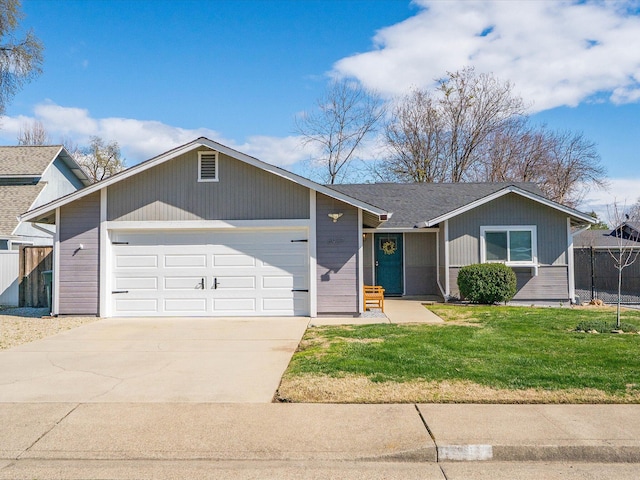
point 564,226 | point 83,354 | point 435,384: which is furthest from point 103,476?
point 564,226

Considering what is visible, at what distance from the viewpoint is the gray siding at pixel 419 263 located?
1634 centimetres

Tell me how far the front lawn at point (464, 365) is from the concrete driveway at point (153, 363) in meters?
0.52

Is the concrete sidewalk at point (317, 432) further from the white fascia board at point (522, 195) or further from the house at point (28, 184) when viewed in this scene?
the house at point (28, 184)

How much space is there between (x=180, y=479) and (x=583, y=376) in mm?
4909

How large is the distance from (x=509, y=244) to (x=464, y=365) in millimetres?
9220

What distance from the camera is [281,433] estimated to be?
14.8 feet

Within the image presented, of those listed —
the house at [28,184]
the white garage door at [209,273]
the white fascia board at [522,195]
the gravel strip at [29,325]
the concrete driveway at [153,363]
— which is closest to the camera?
the concrete driveway at [153,363]

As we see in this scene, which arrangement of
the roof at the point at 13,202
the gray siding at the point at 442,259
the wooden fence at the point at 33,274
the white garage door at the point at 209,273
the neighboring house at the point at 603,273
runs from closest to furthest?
the white garage door at the point at 209,273 → the wooden fence at the point at 33,274 → the gray siding at the point at 442,259 → the roof at the point at 13,202 → the neighboring house at the point at 603,273

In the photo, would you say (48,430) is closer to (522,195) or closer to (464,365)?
(464,365)

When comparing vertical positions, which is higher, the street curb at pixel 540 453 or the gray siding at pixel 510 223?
the gray siding at pixel 510 223

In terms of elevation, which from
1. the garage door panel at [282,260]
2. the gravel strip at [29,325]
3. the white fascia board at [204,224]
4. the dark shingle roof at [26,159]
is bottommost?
the gravel strip at [29,325]

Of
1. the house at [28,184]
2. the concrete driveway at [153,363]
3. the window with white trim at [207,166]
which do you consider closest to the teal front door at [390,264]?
the concrete driveway at [153,363]

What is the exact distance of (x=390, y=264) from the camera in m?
16.5

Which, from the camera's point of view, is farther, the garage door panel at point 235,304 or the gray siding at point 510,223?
the gray siding at point 510,223
